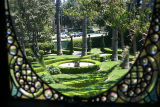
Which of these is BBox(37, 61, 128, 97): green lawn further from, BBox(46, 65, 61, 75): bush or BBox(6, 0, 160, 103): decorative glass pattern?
BBox(6, 0, 160, 103): decorative glass pattern

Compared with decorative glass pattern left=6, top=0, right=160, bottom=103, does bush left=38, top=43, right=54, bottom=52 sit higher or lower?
lower

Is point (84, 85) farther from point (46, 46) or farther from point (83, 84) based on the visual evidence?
point (46, 46)

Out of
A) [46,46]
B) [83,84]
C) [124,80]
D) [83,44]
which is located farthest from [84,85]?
[46,46]

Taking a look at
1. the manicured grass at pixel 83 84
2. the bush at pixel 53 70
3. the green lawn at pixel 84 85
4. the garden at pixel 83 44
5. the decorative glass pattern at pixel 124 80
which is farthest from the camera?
the bush at pixel 53 70

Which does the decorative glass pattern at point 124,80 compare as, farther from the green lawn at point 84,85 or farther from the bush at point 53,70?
the bush at point 53,70

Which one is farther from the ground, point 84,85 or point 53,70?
point 53,70

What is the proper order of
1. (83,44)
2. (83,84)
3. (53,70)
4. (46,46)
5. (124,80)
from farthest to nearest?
(46,46)
(83,44)
(53,70)
(83,84)
(124,80)

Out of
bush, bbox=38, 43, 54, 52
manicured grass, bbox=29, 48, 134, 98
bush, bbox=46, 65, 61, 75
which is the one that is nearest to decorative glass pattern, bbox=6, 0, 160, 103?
manicured grass, bbox=29, 48, 134, 98

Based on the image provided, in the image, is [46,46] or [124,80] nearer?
[124,80]

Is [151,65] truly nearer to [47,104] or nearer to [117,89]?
[117,89]

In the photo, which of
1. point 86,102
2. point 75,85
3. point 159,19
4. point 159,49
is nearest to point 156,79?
point 159,49

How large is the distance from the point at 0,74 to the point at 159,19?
8.14 feet

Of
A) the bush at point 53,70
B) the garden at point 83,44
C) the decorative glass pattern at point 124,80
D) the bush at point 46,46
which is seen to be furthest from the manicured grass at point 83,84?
the bush at point 46,46

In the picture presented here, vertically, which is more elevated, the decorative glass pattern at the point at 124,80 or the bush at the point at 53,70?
the decorative glass pattern at the point at 124,80
